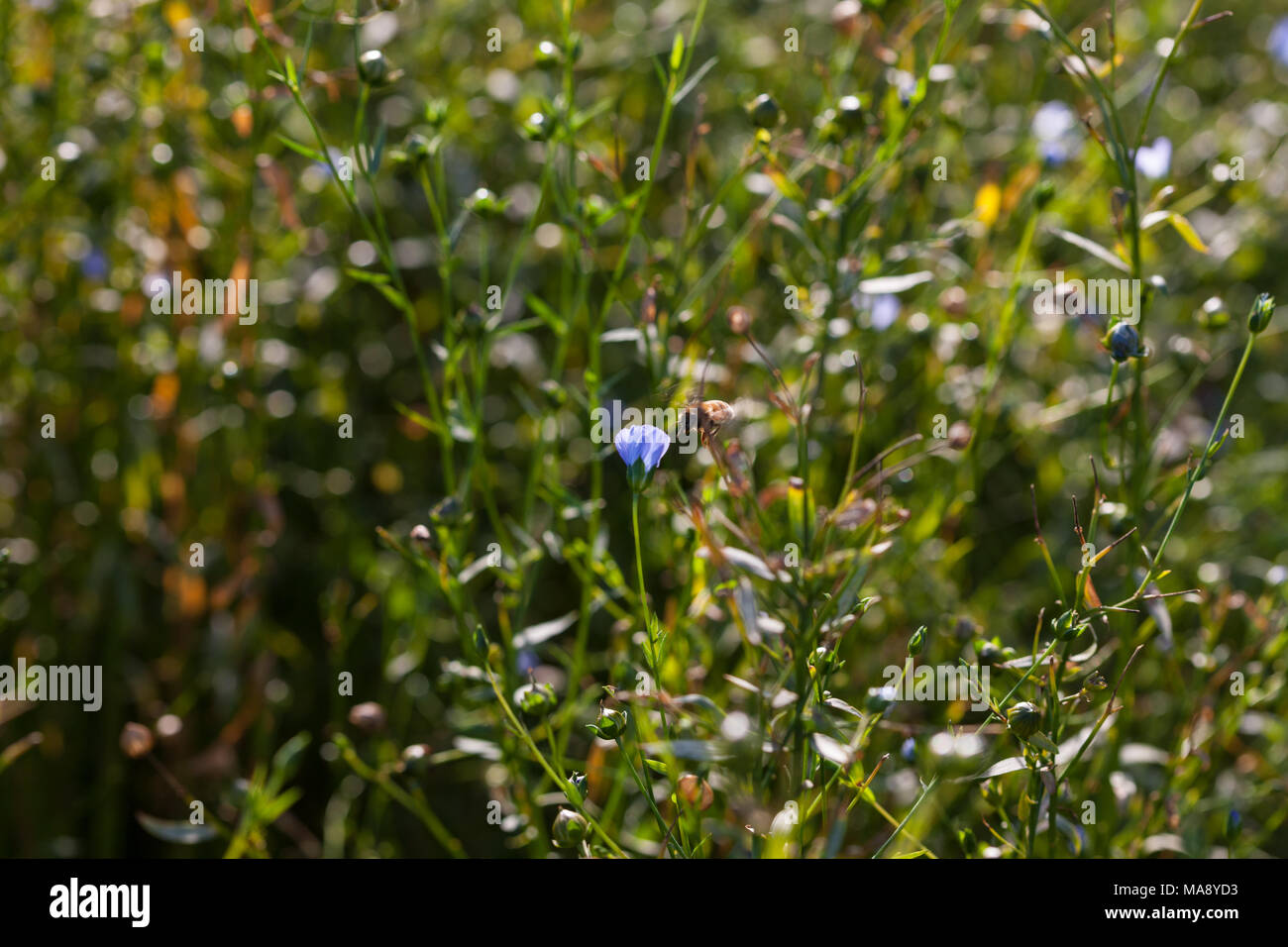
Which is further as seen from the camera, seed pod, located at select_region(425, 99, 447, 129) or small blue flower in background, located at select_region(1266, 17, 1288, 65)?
small blue flower in background, located at select_region(1266, 17, 1288, 65)

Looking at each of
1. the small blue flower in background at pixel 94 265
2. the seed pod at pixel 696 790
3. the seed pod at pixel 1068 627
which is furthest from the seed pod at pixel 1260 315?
the small blue flower in background at pixel 94 265

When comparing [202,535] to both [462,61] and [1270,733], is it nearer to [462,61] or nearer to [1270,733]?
[462,61]

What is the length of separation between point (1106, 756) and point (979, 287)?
647mm

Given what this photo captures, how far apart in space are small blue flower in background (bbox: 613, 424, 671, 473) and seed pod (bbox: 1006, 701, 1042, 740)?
343 mm

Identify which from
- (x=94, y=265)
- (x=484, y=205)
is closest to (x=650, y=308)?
(x=484, y=205)

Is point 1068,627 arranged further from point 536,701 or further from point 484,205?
point 484,205

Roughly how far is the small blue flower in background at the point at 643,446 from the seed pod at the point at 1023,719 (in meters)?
0.34

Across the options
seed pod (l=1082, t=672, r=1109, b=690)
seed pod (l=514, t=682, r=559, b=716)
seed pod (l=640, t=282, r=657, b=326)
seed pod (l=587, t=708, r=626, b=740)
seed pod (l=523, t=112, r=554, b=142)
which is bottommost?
seed pod (l=587, t=708, r=626, b=740)

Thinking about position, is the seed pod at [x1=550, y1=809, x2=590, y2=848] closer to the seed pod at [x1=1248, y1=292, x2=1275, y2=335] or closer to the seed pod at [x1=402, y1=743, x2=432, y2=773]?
the seed pod at [x1=402, y1=743, x2=432, y2=773]

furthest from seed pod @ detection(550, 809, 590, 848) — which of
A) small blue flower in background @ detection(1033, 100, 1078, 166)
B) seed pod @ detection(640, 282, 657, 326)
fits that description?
small blue flower in background @ detection(1033, 100, 1078, 166)

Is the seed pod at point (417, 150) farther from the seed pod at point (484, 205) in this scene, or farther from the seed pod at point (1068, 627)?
the seed pod at point (1068, 627)

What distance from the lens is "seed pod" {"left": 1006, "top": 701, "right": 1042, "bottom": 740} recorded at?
2.70 ft

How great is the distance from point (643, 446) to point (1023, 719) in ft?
1.20
